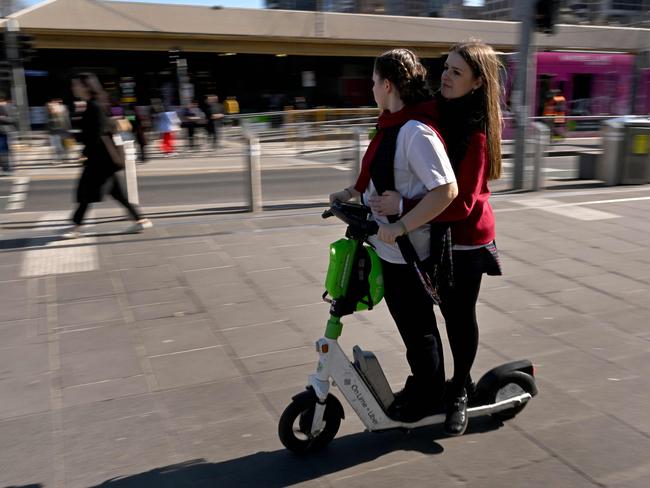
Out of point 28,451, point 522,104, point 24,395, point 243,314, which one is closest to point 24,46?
point 522,104

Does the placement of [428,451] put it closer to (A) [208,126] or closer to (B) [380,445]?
(B) [380,445]

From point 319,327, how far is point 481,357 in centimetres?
113

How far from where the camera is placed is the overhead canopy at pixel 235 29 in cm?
2681

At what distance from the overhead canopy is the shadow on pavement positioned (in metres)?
23.7

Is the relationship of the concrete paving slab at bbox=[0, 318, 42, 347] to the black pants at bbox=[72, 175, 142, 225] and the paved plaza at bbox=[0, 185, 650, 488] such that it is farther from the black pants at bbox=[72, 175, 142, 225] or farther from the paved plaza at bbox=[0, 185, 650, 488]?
the black pants at bbox=[72, 175, 142, 225]

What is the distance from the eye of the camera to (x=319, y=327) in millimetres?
4508

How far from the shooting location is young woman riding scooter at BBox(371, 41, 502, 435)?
264 cm

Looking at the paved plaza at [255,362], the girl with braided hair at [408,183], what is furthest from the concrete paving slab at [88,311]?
the girl with braided hair at [408,183]

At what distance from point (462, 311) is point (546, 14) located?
26.9 ft

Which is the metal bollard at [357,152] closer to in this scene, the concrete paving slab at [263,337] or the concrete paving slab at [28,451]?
the concrete paving slab at [263,337]

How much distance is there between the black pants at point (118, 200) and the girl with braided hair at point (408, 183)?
5.00 m

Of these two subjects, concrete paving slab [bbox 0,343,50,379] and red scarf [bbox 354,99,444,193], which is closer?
red scarf [bbox 354,99,444,193]

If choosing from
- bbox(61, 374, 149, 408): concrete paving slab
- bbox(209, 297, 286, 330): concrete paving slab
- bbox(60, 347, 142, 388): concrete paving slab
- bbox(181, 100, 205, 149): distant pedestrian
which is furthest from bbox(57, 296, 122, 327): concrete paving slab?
bbox(181, 100, 205, 149): distant pedestrian

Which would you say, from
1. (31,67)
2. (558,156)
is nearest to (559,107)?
(558,156)
